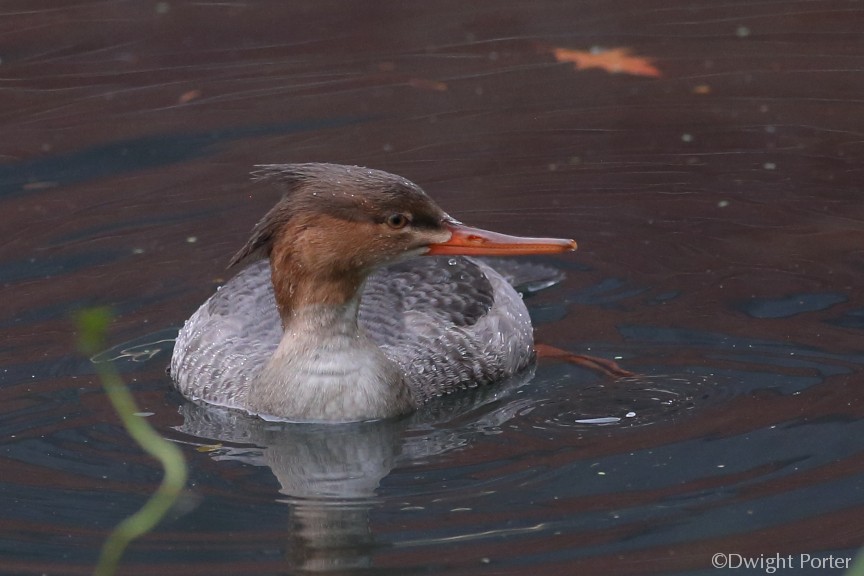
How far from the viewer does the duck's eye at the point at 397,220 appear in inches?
280

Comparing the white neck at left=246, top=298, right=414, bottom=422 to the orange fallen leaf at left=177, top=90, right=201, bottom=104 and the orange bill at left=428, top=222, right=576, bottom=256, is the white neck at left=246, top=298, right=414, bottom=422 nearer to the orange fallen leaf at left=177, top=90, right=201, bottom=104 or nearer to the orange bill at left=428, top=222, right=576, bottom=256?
the orange bill at left=428, top=222, right=576, bottom=256

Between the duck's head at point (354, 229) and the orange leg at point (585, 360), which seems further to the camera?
the orange leg at point (585, 360)

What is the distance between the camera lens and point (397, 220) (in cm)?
712

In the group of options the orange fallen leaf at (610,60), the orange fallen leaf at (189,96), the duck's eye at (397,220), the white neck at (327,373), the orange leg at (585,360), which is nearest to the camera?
the duck's eye at (397,220)

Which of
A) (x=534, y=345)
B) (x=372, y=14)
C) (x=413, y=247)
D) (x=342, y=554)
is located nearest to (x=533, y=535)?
(x=342, y=554)

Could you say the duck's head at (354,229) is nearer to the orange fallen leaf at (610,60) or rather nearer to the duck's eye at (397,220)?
the duck's eye at (397,220)

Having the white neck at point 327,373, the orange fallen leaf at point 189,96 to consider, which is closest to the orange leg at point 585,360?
the white neck at point 327,373

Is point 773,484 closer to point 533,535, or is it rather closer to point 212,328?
point 533,535

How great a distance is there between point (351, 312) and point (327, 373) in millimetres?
305

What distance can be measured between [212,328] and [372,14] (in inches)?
189

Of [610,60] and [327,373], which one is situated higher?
[610,60]

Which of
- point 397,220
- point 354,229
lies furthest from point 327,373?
point 397,220

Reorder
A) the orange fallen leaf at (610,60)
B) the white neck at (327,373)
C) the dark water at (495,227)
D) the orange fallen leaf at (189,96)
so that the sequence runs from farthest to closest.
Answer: the orange fallen leaf at (610,60)
the orange fallen leaf at (189,96)
the white neck at (327,373)
the dark water at (495,227)

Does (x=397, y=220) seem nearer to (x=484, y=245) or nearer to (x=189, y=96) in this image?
(x=484, y=245)
